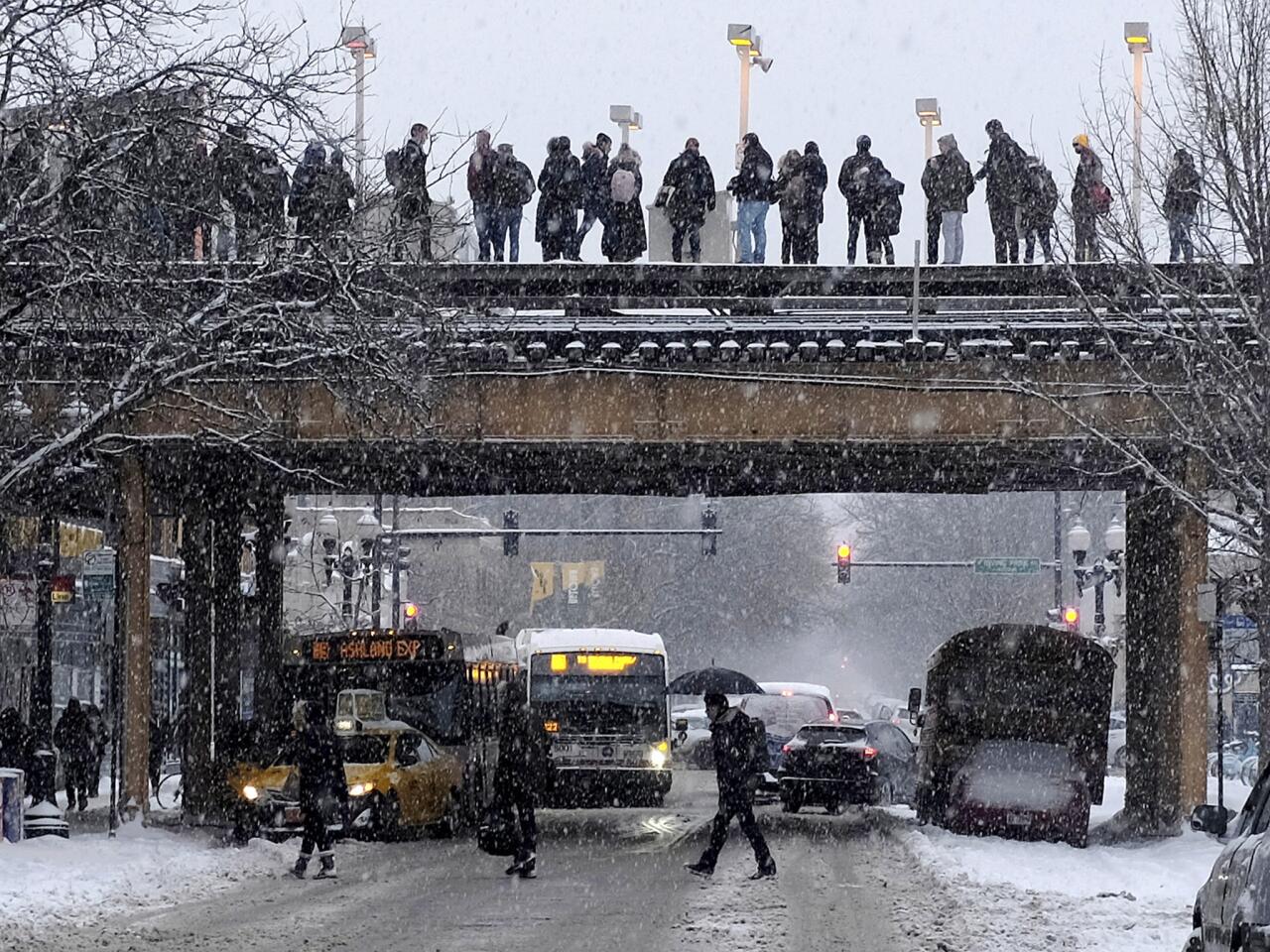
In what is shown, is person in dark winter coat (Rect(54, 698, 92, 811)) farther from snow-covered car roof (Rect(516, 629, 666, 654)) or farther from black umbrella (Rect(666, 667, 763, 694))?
black umbrella (Rect(666, 667, 763, 694))

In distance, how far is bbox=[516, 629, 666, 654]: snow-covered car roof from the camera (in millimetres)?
36312

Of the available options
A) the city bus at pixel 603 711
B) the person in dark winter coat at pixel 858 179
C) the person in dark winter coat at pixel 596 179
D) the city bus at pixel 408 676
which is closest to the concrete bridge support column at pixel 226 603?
the city bus at pixel 408 676

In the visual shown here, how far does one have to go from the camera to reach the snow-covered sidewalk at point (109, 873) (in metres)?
16.9

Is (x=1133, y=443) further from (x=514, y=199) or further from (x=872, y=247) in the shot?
(x=514, y=199)

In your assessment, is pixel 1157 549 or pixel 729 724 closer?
pixel 729 724

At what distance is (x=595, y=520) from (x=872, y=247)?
259 feet

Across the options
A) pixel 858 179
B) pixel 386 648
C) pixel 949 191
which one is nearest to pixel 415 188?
pixel 858 179

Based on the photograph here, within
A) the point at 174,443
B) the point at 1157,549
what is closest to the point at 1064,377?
the point at 1157,549

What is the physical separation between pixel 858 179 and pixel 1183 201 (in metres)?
5.18

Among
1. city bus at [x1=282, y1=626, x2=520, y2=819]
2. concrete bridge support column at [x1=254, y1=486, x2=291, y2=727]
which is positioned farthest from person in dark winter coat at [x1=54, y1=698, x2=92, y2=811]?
city bus at [x1=282, y1=626, x2=520, y2=819]

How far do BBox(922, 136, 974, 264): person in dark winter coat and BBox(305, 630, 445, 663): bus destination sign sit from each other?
8843mm

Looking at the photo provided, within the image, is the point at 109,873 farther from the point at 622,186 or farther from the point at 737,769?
the point at 622,186

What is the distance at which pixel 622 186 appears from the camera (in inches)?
1026

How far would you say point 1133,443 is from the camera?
25.9 meters
